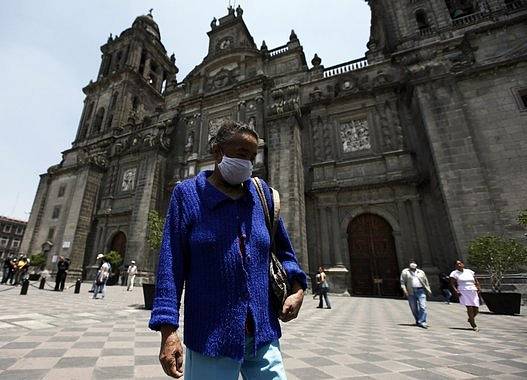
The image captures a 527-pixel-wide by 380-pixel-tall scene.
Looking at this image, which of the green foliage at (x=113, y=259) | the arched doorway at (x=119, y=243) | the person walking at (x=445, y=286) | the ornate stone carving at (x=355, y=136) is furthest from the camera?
the arched doorway at (x=119, y=243)

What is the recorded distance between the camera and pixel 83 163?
23688 millimetres

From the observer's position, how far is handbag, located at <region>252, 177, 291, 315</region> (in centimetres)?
138

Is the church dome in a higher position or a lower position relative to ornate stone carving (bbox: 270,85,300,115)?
higher

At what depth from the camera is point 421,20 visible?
18141 millimetres

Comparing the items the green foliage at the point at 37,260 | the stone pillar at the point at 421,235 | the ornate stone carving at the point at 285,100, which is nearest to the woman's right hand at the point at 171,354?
the stone pillar at the point at 421,235

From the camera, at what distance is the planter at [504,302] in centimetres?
759

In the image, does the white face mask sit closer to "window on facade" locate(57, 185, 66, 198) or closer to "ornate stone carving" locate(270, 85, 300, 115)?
"ornate stone carving" locate(270, 85, 300, 115)

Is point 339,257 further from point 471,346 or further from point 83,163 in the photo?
point 83,163

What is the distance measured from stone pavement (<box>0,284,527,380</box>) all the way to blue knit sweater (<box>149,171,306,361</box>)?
7.07 feet

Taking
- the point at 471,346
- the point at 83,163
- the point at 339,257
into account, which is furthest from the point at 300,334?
the point at 83,163

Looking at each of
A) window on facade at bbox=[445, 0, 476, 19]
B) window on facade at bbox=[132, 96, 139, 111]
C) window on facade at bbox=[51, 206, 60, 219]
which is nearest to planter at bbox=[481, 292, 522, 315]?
window on facade at bbox=[445, 0, 476, 19]

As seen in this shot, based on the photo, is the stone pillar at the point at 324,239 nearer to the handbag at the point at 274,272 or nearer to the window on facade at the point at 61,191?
the handbag at the point at 274,272

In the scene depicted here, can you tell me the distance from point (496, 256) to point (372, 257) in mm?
5768

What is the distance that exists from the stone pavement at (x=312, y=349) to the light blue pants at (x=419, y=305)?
0.88 ft
